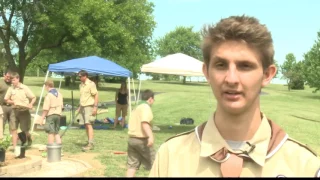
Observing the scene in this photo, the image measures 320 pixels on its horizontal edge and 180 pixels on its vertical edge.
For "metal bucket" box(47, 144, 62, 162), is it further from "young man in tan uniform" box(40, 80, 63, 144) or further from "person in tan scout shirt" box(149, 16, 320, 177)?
"person in tan scout shirt" box(149, 16, 320, 177)

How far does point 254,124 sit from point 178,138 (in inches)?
11.9

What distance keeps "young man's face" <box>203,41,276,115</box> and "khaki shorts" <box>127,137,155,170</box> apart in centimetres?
618

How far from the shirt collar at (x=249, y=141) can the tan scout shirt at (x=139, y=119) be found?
599 cm

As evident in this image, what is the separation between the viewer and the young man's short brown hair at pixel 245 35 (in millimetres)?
1722

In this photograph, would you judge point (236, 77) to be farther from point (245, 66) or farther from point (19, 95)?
point (19, 95)

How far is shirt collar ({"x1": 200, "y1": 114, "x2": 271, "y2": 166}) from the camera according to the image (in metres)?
1.64

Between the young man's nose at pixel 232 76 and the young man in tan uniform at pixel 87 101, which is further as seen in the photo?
the young man in tan uniform at pixel 87 101

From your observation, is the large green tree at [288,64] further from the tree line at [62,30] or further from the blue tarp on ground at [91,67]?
the blue tarp on ground at [91,67]

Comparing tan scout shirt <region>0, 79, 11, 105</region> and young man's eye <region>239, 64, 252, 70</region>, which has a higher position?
young man's eye <region>239, 64, 252, 70</region>

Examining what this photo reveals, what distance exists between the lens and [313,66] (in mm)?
57312

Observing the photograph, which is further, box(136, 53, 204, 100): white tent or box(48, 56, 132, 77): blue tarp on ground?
box(48, 56, 132, 77): blue tarp on ground

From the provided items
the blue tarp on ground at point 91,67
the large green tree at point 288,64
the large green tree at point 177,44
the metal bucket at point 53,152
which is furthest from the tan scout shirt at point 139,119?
the large green tree at point 177,44

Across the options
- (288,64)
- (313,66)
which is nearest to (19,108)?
→ (313,66)

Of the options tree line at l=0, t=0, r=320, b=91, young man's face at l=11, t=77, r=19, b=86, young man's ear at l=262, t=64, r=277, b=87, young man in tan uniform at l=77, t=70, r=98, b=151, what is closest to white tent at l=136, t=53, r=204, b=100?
young man in tan uniform at l=77, t=70, r=98, b=151
